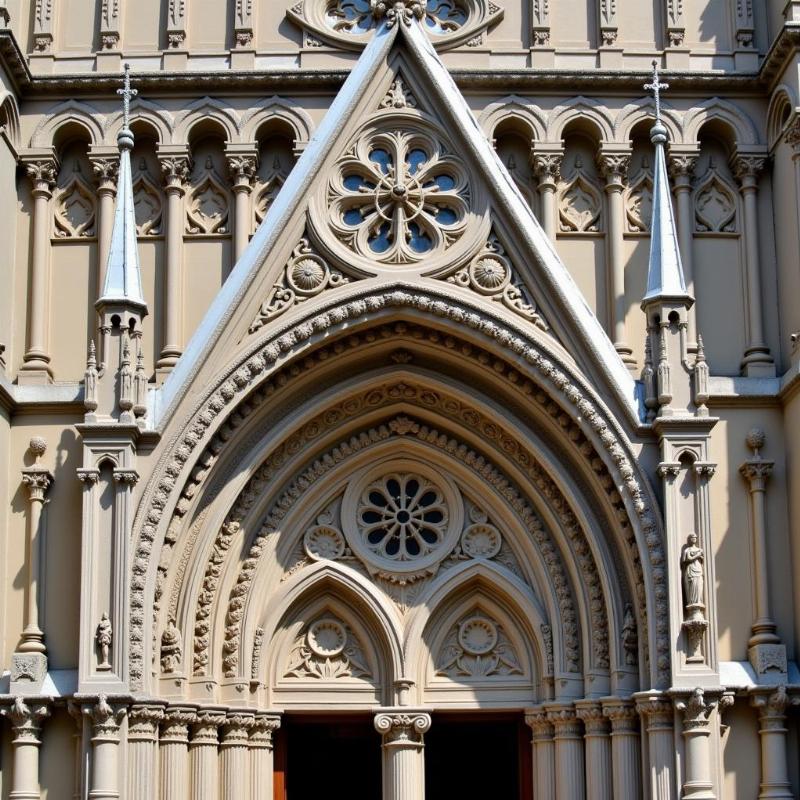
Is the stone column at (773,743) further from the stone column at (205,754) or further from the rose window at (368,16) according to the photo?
the rose window at (368,16)

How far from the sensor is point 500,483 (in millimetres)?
17719

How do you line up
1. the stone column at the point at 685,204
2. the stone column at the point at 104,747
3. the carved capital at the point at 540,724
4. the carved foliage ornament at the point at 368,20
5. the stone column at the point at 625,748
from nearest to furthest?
the stone column at the point at 104,747 < the stone column at the point at 625,748 < the carved capital at the point at 540,724 < the stone column at the point at 685,204 < the carved foliage ornament at the point at 368,20

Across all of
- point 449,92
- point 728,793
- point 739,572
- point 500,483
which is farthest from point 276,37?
point 728,793

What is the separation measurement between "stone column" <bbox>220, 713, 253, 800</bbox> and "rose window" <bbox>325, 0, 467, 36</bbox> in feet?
22.9

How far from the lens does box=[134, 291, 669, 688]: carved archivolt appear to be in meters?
16.3

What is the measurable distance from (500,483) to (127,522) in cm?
368

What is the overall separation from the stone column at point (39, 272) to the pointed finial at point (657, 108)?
19.2 feet

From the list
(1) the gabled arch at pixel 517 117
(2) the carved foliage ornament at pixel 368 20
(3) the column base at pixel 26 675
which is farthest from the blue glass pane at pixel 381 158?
(3) the column base at pixel 26 675

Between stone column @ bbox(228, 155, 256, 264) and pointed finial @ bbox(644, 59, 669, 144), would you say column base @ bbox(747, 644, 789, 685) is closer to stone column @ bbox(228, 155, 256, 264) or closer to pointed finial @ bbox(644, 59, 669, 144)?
pointed finial @ bbox(644, 59, 669, 144)

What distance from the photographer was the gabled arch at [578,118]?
59.6 feet

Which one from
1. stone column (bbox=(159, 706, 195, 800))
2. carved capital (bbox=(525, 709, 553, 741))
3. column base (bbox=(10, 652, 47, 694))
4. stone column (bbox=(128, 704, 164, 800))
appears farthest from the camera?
carved capital (bbox=(525, 709, 553, 741))

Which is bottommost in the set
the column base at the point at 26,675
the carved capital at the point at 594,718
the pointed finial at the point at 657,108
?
the carved capital at the point at 594,718

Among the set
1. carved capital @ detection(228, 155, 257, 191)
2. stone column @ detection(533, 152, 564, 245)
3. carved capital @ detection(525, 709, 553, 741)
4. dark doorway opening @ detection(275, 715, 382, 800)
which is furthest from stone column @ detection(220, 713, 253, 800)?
stone column @ detection(533, 152, 564, 245)

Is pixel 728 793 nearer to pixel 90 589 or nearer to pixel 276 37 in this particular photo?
pixel 90 589
